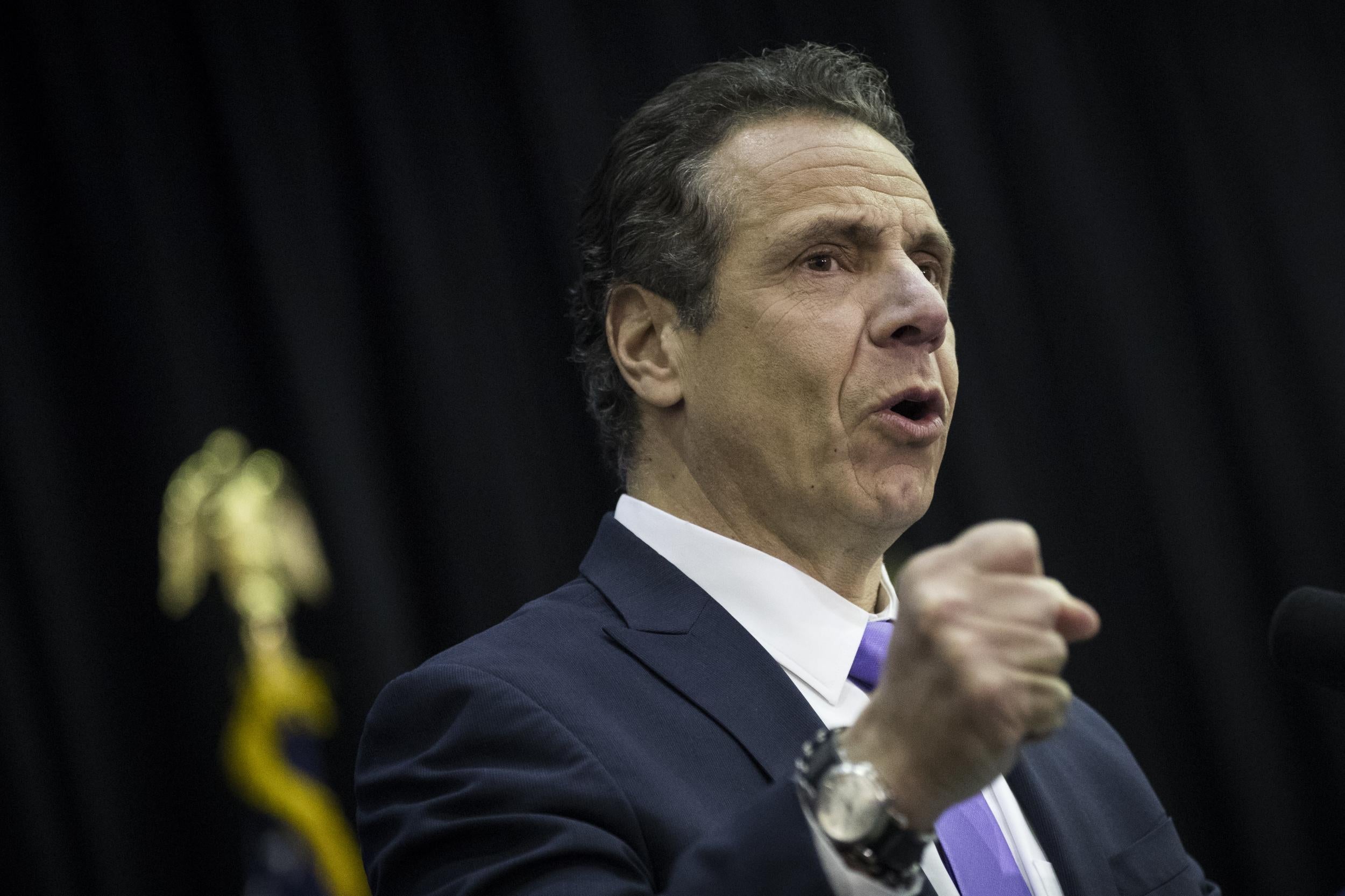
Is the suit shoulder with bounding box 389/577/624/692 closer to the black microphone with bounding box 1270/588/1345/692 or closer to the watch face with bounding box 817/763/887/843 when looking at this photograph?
the watch face with bounding box 817/763/887/843

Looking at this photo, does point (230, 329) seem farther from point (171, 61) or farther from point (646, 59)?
point (646, 59)

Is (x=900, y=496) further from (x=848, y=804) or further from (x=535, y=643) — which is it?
(x=848, y=804)

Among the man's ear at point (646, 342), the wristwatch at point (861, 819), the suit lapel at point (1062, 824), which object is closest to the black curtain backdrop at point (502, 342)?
the man's ear at point (646, 342)

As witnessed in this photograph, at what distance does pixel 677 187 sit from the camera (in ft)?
5.46

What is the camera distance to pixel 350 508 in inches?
95.0

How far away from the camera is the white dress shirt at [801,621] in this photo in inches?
52.3

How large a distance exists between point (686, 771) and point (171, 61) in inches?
82.4

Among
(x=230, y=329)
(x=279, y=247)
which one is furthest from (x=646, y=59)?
(x=230, y=329)

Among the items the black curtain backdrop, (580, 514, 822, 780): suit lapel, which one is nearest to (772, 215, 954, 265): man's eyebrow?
(580, 514, 822, 780): suit lapel

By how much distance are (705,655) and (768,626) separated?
4.9 inches

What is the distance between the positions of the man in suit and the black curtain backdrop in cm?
74

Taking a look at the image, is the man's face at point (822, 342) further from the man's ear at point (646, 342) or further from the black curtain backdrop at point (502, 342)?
the black curtain backdrop at point (502, 342)

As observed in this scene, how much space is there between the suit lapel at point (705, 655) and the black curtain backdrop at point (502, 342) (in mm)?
1122

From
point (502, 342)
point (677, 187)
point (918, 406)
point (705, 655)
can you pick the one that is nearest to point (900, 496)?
point (918, 406)
